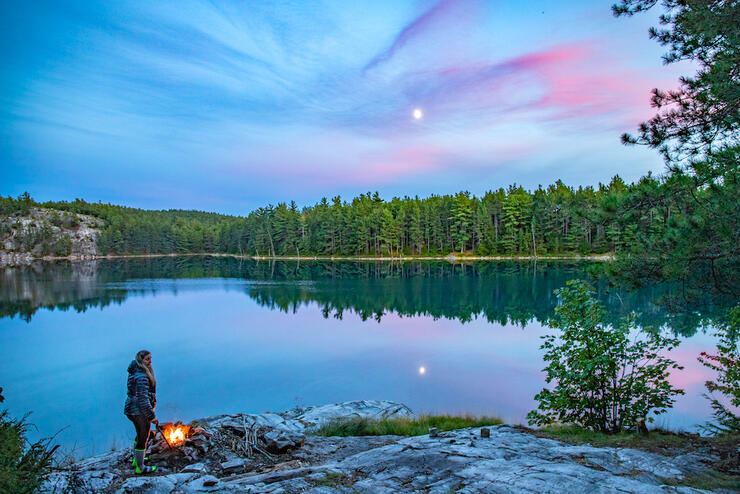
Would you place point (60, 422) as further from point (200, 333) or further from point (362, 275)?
point (362, 275)

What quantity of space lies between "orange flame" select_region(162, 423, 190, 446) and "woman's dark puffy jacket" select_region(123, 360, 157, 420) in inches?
14.5

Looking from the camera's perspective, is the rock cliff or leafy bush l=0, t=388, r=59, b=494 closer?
leafy bush l=0, t=388, r=59, b=494

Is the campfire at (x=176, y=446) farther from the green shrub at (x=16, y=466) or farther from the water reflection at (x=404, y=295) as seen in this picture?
the water reflection at (x=404, y=295)

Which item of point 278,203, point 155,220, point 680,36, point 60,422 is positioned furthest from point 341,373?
point 155,220

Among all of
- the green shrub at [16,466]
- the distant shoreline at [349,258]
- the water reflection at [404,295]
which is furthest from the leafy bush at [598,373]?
the distant shoreline at [349,258]

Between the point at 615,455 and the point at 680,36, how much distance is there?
652 cm

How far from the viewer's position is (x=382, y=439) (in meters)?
8.88

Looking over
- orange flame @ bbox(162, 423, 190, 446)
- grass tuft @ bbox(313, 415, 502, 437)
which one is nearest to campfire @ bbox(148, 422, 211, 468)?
orange flame @ bbox(162, 423, 190, 446)

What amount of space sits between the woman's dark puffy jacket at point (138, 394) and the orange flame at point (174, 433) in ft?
1.20

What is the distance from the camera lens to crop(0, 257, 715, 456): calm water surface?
15.0 m

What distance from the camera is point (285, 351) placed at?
23.2 meters

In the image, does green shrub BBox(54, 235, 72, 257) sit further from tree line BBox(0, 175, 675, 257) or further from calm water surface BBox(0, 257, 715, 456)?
calm water surface BBox(0, 257, 715, 456)

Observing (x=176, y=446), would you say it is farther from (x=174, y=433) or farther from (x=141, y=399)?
(x=141, y=399)

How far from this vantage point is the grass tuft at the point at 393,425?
31.9ft
